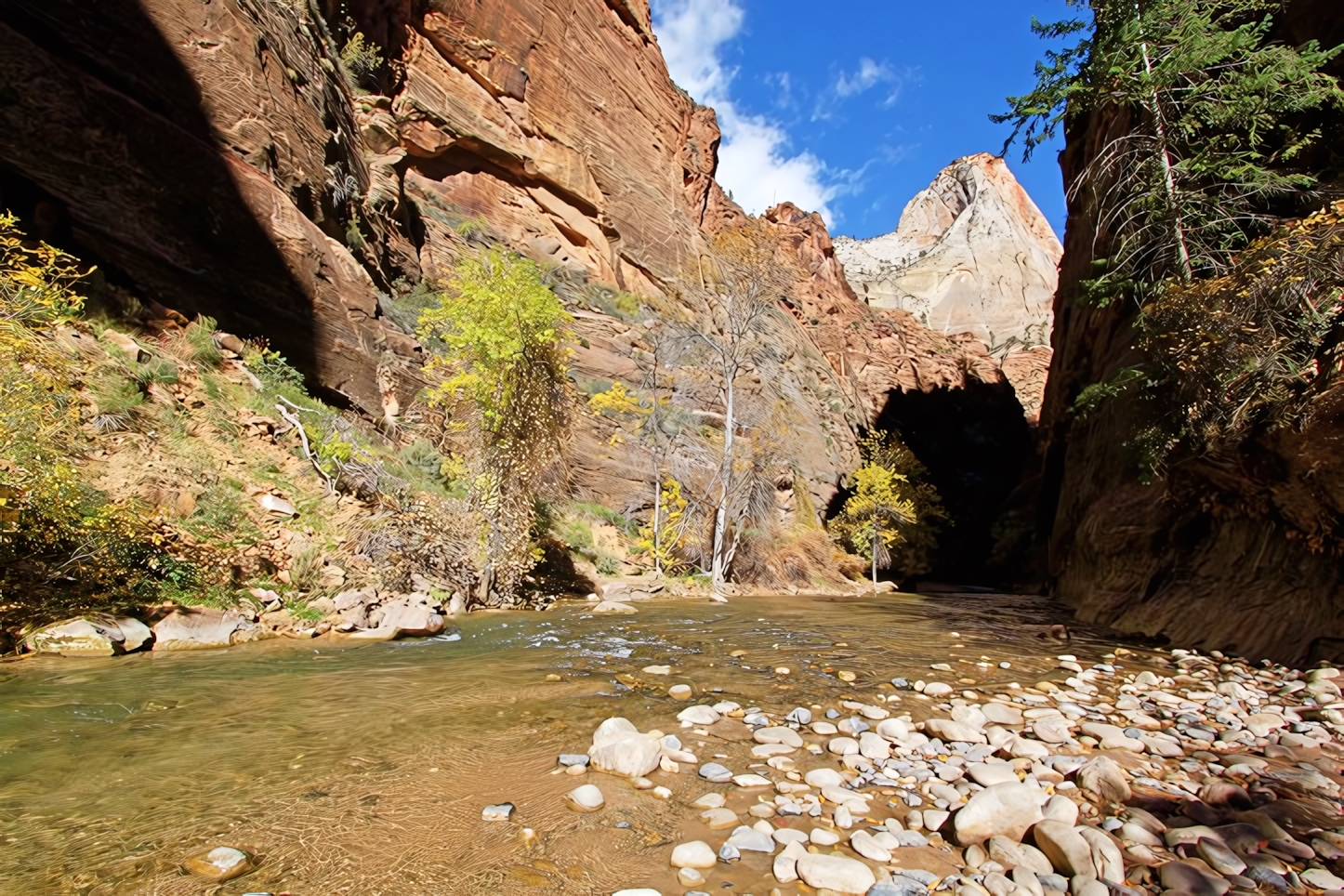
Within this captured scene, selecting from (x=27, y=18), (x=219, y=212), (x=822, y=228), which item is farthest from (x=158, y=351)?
(x=822, y=228)

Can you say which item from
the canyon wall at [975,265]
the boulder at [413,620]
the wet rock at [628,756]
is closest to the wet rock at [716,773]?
the wet rock at [628,756]

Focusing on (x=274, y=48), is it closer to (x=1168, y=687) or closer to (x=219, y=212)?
(x=219, y=212)

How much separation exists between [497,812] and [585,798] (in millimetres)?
419

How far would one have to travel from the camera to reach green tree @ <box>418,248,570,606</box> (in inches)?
401

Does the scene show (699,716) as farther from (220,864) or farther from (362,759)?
(220,864)

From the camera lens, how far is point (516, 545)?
10469mm

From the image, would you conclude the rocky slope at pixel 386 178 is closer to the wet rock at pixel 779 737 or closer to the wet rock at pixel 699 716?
the wet rock at pixel 699 716

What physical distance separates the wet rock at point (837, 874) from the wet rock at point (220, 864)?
7.12 feet

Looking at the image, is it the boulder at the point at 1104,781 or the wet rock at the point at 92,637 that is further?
the wet rock at the point at 92,637

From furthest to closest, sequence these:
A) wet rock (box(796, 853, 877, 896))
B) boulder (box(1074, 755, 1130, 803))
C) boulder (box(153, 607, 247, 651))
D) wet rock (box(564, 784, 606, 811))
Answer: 1. boulder (box(153, 607, 247, 651))
2. boulder (box(1074, 755, 1130, 803))
3. wet rock (box(564, 784, 606, 811))
4. wet rock (box(796, 853, 877, 896))

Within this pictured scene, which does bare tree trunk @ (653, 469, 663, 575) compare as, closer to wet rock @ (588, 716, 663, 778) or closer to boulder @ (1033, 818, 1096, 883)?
wet rock @ (588, 716, 663, 778)

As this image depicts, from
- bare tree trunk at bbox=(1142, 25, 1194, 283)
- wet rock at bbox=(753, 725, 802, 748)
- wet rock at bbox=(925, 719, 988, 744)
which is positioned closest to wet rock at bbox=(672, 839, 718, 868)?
wet rock at bbox=(753, 725, 802, 748)

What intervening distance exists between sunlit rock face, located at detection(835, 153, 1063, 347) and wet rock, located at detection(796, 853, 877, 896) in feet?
296

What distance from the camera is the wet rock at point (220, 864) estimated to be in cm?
222
